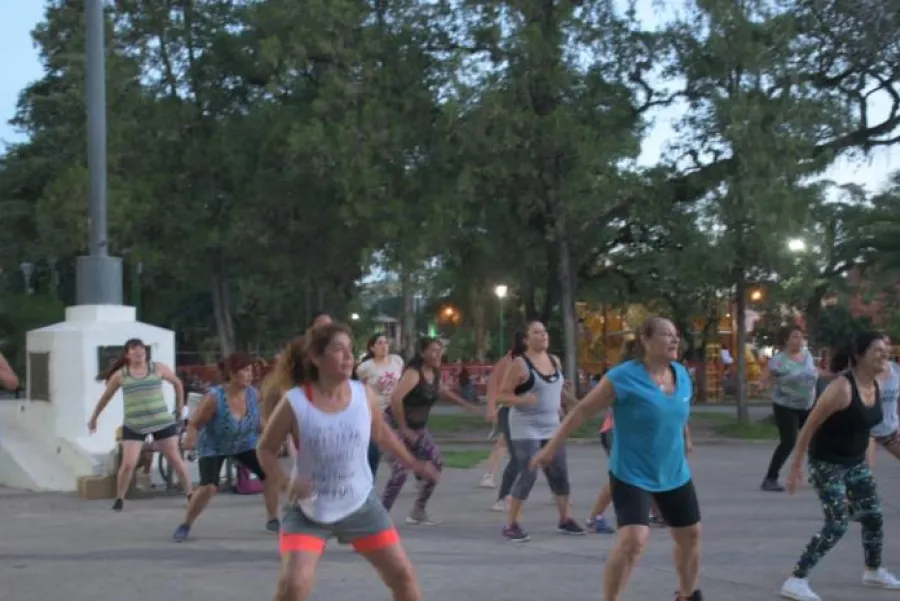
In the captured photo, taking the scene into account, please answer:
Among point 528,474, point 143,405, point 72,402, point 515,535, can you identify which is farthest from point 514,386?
point 72,402

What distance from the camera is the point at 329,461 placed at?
535 cm

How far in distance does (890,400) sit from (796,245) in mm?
13066

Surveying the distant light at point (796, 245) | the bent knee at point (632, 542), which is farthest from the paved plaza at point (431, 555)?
the distant light at point (796, 245)

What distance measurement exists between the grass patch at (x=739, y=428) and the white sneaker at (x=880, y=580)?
14.4 metres

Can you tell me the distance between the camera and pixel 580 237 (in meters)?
25.1

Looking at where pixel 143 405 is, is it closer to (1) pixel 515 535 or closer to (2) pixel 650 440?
Answer: (1) pixel 515 535

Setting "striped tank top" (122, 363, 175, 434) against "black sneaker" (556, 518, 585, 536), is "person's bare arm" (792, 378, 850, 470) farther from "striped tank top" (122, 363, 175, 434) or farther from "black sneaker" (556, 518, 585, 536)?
"striped tank top" (122, 363, 175, 434)

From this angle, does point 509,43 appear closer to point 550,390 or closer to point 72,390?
point 72,390

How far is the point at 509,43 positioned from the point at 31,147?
28360 mm

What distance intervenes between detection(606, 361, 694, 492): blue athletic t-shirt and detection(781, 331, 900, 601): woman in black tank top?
1.23m

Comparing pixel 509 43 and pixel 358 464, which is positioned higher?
pixel 509 43

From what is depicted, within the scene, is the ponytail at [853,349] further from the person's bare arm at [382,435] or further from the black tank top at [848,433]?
the person's bare arm at [382,435]

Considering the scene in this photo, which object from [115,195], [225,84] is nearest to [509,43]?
[225,84]

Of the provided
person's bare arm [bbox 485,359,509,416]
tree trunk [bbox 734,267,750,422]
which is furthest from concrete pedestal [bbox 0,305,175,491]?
tree trunk [bbox 734,267,750,422]
